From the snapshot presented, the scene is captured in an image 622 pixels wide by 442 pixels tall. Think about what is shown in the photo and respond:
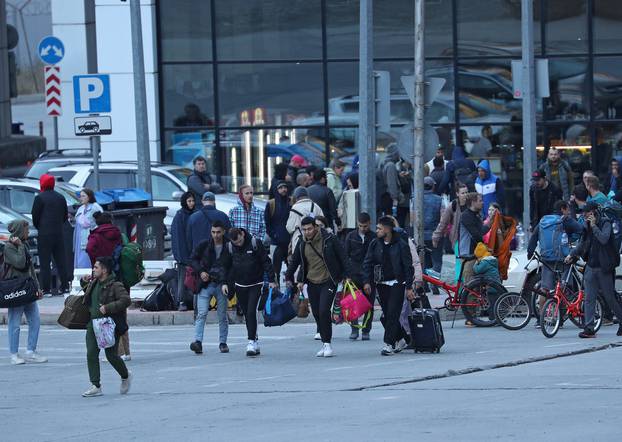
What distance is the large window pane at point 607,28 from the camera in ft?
103

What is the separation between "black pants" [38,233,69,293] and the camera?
75.6ft

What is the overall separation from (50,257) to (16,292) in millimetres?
6278

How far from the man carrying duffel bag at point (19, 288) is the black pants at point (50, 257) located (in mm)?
5699

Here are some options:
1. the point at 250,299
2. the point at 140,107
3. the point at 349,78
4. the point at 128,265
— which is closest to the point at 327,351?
the point at 250,299

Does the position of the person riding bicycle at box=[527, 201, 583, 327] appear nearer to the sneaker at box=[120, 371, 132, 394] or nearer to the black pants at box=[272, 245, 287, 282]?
the black pants at box=[272, 245, 287, 282]

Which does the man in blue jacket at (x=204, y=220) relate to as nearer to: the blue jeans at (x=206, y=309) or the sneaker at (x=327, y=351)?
the blue jeans at (x=206, y=309)

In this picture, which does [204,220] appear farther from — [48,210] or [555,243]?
[555,243]

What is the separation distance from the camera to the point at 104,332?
14.3m

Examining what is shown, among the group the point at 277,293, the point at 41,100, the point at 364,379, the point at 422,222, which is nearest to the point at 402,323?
the point at 277,293

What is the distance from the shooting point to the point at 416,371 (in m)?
15.3

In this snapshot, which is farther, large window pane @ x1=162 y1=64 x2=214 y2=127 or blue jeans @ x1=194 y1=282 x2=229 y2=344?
large window pane @ x1=162 y1=64 x2=214 y2=127

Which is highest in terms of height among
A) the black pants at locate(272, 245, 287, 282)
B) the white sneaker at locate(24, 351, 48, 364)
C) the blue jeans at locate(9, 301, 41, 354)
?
the black pants at locate(272, 245, 287, 282)

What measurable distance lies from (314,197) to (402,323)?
499 cm

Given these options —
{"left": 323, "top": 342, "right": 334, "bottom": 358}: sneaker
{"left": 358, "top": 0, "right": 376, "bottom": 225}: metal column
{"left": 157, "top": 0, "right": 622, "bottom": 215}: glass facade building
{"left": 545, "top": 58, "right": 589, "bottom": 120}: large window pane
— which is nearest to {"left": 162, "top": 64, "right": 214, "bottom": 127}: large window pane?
{"left": 157, "top": 0, "right": 622, "bottom": 215}: glass facade building
